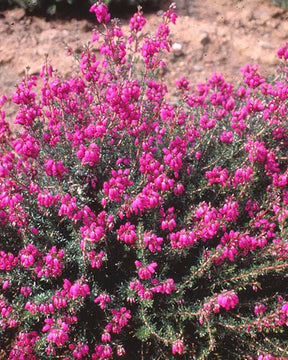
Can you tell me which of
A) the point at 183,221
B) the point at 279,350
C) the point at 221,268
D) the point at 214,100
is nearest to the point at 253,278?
the point at 221,268

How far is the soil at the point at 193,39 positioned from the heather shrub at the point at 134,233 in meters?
3.01

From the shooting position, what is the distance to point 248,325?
3.16 metres

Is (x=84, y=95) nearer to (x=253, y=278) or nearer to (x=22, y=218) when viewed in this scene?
(x=22, y=218)

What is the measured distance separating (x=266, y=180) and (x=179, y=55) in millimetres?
4049

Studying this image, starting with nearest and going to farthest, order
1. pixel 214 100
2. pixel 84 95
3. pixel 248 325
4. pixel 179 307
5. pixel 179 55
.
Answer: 1. pixel 248 325
2. pixel 179 307
3. pixel 214 100
4. pixel 84 95
5. pixel 179 55

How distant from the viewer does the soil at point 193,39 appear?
710 centimetres

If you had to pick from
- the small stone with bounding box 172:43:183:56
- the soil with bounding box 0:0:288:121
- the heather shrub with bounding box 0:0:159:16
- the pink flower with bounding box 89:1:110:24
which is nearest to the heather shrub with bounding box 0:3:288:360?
the pink flower with bounding box 89:1:110:24

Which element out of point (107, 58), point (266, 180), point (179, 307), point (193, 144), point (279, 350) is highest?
point (107, 58)

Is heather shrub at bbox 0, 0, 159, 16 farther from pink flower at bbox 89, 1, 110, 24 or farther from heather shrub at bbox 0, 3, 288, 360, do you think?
pink flower at bbox 89, 1, 110, 24

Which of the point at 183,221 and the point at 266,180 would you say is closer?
the point at 183,221

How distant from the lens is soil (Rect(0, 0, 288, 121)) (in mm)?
7098

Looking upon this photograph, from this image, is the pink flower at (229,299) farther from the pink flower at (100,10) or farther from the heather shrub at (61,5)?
the heather shrub at (61,5)

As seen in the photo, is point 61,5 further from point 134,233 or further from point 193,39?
point 134,233

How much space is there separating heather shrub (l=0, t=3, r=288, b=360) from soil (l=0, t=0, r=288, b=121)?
301 centimetres
